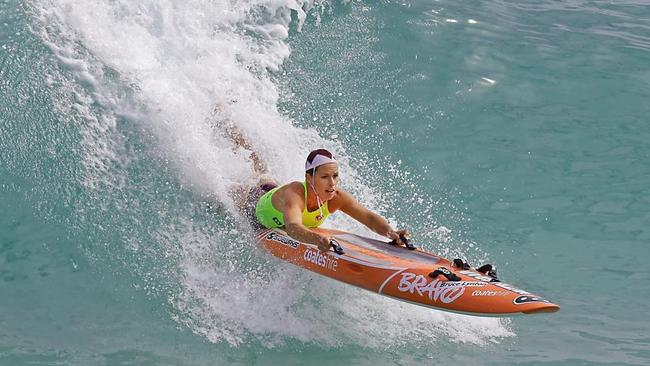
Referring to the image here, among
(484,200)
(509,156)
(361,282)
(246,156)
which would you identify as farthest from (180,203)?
(509,156)

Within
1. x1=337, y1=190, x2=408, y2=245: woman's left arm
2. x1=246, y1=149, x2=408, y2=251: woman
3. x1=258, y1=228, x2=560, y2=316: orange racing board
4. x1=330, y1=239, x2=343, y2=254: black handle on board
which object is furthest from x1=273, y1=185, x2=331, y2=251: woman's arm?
x1=337, y1=190, x2=408, y2=245: woman's left arm

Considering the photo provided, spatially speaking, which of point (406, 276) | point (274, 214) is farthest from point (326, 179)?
point (406, 276)

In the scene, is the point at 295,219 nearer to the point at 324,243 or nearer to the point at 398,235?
the point at 324,243

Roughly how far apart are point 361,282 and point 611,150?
5756 millimetres

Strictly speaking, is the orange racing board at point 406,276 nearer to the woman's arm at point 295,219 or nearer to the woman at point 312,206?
the woman at point 312,206

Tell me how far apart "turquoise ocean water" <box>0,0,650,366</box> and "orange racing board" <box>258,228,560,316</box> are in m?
0.32

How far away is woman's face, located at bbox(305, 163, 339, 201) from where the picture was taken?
7.71 meters

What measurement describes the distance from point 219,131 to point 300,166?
3.49ft

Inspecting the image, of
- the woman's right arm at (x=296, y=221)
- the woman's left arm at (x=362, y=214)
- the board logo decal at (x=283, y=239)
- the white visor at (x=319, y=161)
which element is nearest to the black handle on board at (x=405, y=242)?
the woman's left arm at (x=362, y=214)

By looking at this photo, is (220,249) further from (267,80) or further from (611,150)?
(611,150)

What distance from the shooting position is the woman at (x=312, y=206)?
25.2 feet

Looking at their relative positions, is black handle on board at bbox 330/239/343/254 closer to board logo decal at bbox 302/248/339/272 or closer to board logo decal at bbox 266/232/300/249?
board logo decal at bbox 302/248/339/272

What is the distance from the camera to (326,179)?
25.4ft

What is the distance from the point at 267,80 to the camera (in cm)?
1176
